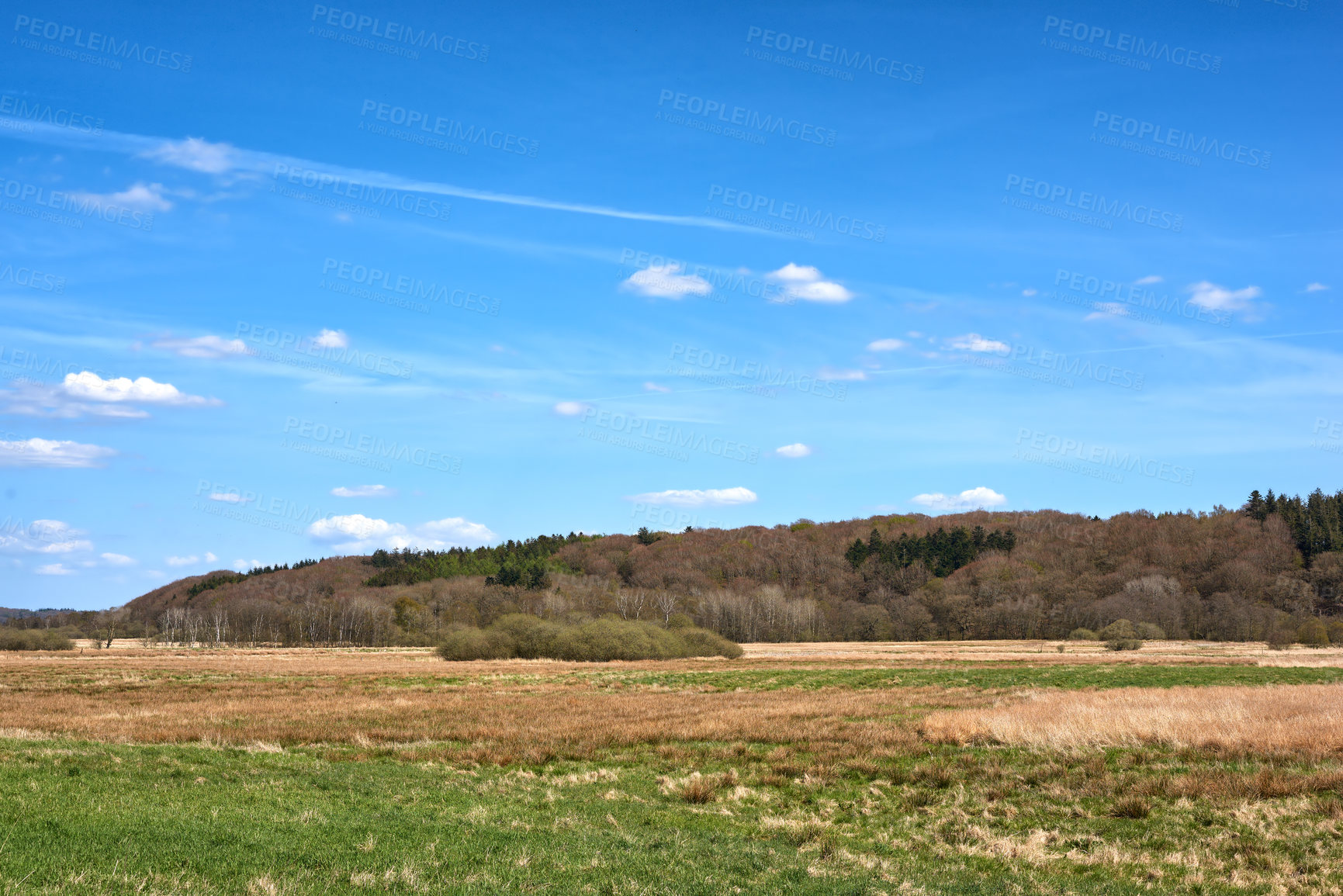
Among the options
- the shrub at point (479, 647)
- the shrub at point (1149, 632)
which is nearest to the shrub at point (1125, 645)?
the shrub at point (1149, 632)

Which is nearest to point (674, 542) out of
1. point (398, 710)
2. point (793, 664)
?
point (793, 664)

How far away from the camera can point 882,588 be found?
158m

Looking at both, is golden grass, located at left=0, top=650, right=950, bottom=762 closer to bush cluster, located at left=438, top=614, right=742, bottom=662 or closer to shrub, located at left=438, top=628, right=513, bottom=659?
bush cluster, located at left=438, top=614, right=742, bottom=662

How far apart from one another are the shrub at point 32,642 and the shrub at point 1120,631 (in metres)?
114

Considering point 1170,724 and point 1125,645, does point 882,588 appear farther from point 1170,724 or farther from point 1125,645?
point 1170,724

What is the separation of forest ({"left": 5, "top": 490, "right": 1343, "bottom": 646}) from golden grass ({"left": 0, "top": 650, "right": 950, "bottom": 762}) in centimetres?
5326

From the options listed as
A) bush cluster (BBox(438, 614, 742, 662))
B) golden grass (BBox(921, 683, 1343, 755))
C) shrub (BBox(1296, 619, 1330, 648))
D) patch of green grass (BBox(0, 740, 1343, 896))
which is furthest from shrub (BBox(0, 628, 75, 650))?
shrub (BBox(1296, 619, 1330, 648))

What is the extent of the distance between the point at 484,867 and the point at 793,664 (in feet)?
190

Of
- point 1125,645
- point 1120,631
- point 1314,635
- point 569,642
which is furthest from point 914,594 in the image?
point 569,642

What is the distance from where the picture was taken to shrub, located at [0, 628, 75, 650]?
4102 inches

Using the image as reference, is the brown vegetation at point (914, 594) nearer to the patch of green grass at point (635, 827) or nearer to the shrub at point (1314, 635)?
the shrub at point (1314, 635)

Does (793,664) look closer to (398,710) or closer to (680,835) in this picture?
(398,710)

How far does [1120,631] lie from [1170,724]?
82782 mm

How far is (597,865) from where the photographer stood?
38.8 ft
